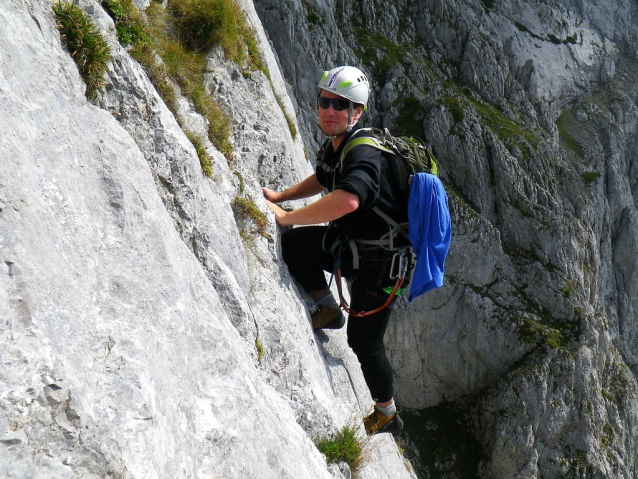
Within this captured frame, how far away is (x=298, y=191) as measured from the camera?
703cm

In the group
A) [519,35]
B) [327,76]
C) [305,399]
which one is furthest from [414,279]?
[519,35]

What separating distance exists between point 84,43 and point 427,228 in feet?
14.2

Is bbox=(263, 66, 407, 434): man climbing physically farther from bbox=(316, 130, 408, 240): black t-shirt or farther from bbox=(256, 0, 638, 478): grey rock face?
bbox=(256, 0, 638, 478): grey rock face

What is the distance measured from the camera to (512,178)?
118 ft

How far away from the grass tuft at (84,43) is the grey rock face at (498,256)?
26505 millimetres

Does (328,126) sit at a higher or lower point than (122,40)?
lower

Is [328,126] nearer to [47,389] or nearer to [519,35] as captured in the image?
[47,389]

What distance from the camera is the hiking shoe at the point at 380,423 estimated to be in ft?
22.8

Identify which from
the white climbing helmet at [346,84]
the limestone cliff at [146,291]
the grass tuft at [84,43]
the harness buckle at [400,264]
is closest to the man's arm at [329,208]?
the limestone cliff at [146,291]

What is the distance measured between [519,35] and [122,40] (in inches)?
2271

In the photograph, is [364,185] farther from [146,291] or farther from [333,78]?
[146,291]

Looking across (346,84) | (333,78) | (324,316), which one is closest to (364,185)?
(346,84)

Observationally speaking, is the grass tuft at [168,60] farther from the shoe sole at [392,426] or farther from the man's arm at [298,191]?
the shoe sole at [392,426]

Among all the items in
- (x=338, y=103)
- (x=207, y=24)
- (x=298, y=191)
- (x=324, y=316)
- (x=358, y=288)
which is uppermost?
(x=207, y=24)
